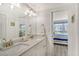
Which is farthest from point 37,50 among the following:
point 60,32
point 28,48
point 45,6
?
point 45,6

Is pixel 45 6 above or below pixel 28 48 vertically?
above

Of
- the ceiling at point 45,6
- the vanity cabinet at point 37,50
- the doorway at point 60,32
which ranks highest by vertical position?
the ceiling at point 45,6

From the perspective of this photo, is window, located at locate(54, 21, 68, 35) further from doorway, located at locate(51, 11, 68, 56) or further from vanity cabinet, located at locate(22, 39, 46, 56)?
vanity cabinet, located at locate(22, 39, 46, 56)

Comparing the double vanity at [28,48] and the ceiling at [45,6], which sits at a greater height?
the ceiling at [45,6]

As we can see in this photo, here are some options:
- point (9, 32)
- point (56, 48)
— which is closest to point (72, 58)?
point (56, 48)

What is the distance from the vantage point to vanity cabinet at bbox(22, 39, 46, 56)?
132 centimetres

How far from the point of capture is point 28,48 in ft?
4.51

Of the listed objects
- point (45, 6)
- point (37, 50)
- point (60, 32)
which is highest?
point (45, 6)

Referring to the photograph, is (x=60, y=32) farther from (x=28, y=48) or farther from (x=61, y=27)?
(x=28, y=48)

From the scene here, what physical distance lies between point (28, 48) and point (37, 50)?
0.13 metres

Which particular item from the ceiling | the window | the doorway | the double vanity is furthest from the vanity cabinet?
the ceiling

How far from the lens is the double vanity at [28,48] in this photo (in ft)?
4.30

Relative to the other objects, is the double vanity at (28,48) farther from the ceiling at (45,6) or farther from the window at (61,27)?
the ceiling at (45,6)

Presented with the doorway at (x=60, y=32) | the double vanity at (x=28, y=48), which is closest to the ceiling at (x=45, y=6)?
the doorway at (x=60, y=32)
